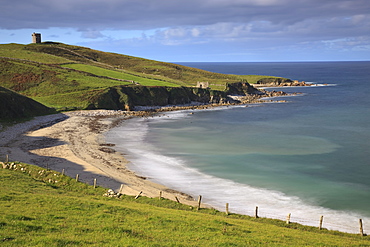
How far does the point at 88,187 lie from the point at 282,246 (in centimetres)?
1986

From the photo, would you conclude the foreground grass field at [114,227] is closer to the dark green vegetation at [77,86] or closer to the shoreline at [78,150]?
the shoreline at [78,150]

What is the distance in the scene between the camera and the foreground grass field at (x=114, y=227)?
56.4 feet

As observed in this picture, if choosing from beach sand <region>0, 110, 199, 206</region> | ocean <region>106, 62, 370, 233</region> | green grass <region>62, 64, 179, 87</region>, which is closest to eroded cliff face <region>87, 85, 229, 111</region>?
green grass <region>62, 64, 179, 87</region>

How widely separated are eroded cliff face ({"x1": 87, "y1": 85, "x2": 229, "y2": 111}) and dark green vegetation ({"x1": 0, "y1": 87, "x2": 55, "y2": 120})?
566 inches

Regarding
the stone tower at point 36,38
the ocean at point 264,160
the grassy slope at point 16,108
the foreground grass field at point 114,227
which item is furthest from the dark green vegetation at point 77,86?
the foreground grass field at point 114,227

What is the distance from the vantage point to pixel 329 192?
39469mm

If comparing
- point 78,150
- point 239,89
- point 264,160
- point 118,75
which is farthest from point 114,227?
point 239,89

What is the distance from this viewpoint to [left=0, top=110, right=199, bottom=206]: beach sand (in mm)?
38562

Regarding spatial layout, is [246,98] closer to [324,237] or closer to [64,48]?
[64,48]

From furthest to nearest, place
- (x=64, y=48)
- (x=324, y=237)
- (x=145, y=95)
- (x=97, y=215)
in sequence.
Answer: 1. (x=64, y=48)
2. (x=145, y=95)
3. (x=324, y=237)
4. (x=97, y=215)

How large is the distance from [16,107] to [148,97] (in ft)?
138

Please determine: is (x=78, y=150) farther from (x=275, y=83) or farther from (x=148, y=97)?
(x=275, y=83)

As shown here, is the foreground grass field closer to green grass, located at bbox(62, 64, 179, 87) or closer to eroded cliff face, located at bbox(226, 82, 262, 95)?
green grass, located at bbox(62, 64, 179, 87)

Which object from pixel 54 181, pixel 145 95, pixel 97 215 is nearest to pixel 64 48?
pixel 145 95
